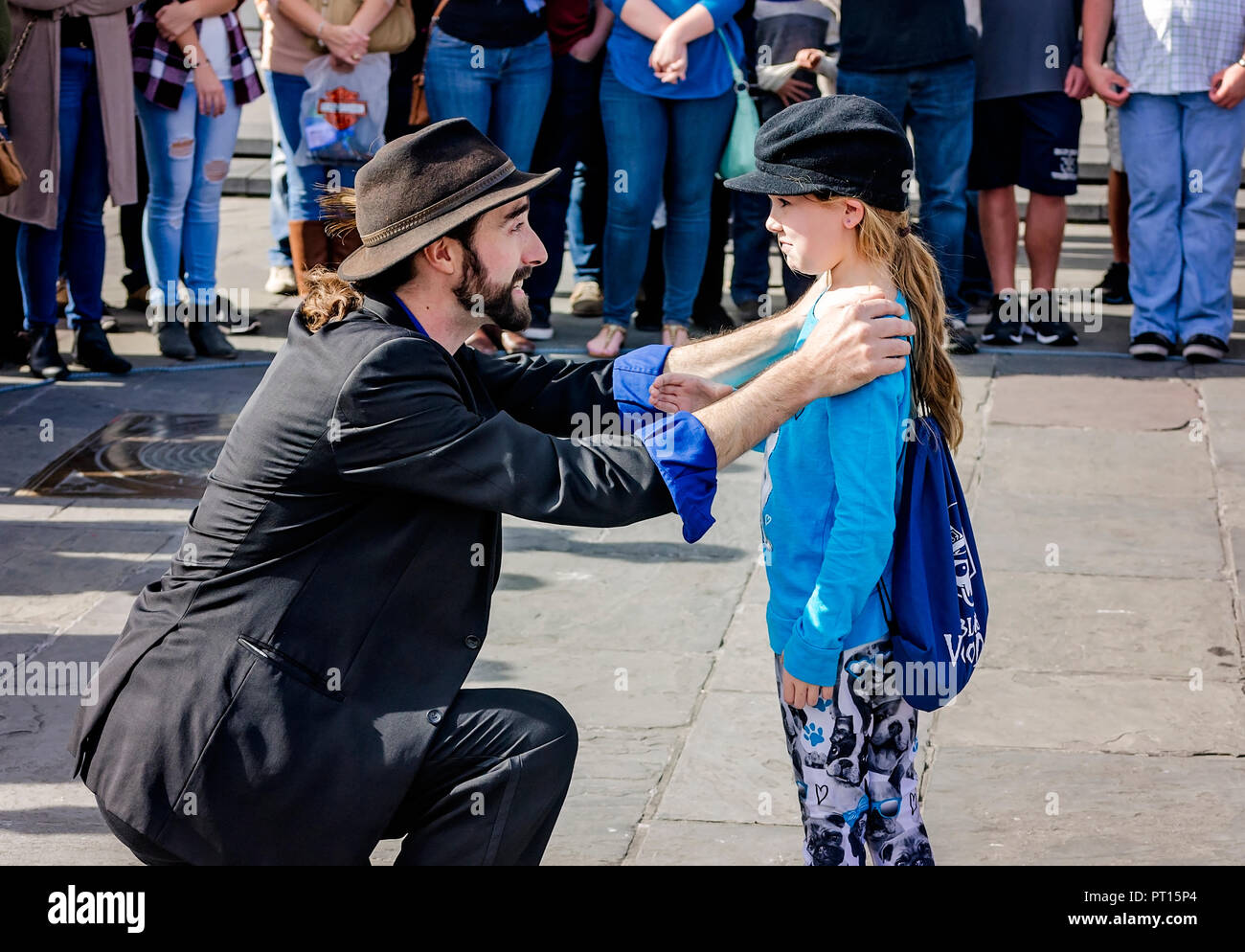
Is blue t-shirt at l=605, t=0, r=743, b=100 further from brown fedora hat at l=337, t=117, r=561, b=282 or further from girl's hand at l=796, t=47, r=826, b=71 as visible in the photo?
brown fedora hat at l=337, t=117, r=561, b=282

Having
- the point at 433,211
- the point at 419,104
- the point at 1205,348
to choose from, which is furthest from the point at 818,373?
the point at 419,104

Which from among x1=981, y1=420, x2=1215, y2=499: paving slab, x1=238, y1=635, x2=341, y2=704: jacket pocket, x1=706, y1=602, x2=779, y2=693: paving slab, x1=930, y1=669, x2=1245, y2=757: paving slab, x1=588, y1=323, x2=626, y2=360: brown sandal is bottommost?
x1=930, y1=669, x2=1245, y2=757: paving slab

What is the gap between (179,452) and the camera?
Answer: 6258 millimetres

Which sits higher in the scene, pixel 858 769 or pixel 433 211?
pixel 433 211

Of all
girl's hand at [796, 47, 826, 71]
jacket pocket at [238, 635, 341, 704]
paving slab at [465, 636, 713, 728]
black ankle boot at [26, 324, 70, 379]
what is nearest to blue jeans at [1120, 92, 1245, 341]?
girl's hand at [796, 47, 826, 71]

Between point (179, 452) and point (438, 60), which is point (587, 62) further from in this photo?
point (179, 452)

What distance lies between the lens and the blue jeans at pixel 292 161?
7.59 m

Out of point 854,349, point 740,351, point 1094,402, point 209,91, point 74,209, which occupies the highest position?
point 209,91

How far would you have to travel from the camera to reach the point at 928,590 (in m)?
2.99

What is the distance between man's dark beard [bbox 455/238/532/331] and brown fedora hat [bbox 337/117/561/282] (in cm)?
10

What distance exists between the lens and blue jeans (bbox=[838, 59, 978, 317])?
7.36 m

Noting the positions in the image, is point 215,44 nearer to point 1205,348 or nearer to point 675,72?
point 675,72

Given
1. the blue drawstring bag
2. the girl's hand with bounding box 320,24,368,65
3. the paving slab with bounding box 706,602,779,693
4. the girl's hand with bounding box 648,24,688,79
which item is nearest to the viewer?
the blue drawstring bag

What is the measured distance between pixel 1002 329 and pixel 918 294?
5.07 metres
